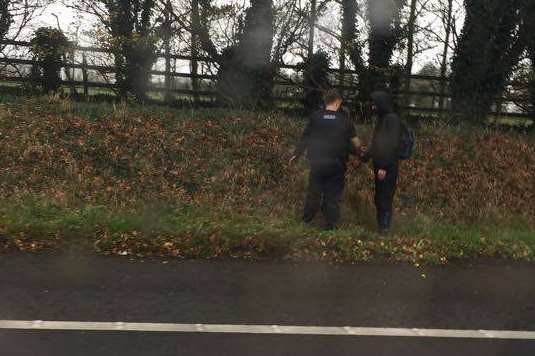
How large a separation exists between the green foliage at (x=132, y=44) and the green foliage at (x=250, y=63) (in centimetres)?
216

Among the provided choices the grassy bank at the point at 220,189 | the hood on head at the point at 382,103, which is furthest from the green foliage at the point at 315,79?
the hood on head at the point at 382,103

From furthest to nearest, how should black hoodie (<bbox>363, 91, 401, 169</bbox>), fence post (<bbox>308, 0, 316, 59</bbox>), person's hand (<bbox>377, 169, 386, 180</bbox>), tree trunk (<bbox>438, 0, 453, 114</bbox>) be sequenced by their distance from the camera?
tree trunk (<bbox>438, 0, 453, 114</bbox>) → fence post (<bbox>308, 0, 316, 59</bbox>) → person's hand (<bbox>377, 169, 386, 180</bbox>) → black hoodie (<bbox>363, 91, 401, 169</bbox>)

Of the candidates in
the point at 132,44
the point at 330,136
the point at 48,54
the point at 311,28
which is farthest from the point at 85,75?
the point at 330,136

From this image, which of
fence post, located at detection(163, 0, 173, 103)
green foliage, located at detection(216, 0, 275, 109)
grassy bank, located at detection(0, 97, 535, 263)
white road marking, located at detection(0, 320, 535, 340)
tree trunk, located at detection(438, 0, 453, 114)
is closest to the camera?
white road marking, located at detection(0, 320, 535, 340)

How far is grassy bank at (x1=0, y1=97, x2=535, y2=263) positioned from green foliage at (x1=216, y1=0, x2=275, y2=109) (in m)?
2.34

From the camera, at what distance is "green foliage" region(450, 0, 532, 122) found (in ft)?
43.0

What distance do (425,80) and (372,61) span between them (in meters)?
1.88

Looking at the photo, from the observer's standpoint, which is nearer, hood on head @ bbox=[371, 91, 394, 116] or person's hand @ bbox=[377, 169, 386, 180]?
hood on head @ bbox=[371, 91, 394, 116]

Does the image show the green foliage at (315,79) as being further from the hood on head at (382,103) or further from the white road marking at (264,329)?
the white road marking at (264,329)

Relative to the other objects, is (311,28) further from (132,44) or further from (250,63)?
(132,44)

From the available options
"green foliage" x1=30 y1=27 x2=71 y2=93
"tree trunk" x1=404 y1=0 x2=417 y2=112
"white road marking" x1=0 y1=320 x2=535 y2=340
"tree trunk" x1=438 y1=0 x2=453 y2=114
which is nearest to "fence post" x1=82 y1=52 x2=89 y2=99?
"green foliage" x1=30 y1=27 x2=71 y2=93

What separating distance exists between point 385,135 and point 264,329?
363 cm

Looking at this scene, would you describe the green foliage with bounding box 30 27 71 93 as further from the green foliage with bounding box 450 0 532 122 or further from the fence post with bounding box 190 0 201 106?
the green foliage with bounding box 450 0 532 122

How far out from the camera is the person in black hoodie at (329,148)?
7.23 m
